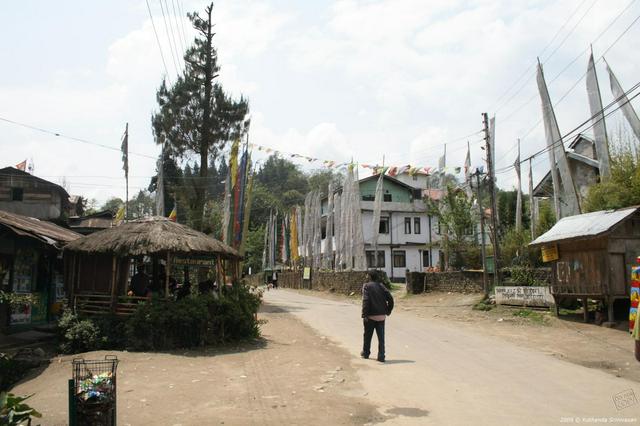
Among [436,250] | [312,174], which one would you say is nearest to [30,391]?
[436,250]

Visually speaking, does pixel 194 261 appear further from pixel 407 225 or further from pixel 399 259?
pixel 407 225

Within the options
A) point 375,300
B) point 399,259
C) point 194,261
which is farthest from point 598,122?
point 399,259

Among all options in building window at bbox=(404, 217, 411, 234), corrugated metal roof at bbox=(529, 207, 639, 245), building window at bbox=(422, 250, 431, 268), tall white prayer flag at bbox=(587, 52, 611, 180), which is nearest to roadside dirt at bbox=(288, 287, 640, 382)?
corrugated metal roof at bbox=(529, 207, 639, 245)

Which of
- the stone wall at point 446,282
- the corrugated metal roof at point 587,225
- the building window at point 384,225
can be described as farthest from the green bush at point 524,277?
the building window at point 384,225

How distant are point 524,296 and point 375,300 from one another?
490 inches

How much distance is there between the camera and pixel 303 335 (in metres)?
15.9

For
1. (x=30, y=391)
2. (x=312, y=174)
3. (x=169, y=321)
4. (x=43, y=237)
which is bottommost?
(x=30, y=391)

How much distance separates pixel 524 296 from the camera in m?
21.2

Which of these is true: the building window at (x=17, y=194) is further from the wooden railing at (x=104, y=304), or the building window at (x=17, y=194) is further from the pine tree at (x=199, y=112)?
the wooden railing at (x=104, y=304)

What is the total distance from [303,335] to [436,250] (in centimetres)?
3708

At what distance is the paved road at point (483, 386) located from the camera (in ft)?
22.0

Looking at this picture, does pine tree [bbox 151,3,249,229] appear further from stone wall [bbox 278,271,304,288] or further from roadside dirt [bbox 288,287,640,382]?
stone wall [bbox 278,271,304,288]

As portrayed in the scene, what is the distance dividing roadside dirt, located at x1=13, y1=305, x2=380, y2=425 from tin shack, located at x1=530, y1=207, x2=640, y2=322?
892cm

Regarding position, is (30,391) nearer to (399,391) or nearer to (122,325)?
(122,325)
